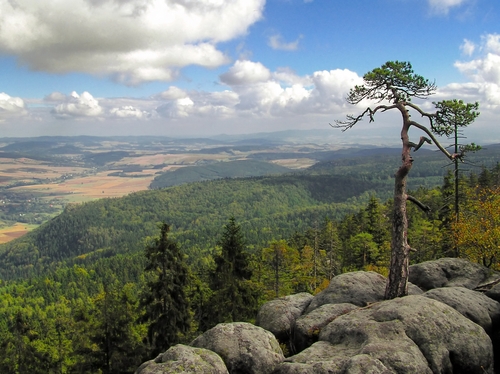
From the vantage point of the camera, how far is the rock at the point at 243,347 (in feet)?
44.5

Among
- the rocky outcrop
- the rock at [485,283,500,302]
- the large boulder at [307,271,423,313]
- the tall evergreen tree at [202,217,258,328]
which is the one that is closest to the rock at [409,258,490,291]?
the rock at [485,283,500,302]

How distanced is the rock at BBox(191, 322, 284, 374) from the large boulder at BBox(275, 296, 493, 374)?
881 mm

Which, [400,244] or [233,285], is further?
[233,285]

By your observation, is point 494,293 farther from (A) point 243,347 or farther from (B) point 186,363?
(B) point 186,363

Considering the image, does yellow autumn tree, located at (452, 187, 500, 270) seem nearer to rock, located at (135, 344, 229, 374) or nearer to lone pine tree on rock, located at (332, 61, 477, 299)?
lone pine tree on rock, located at (332, 61, 477, 299)

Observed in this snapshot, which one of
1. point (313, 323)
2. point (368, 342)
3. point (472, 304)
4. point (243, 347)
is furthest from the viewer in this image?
point (313, 323)

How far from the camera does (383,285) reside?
68.8 ft

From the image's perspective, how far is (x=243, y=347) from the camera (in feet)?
46.1

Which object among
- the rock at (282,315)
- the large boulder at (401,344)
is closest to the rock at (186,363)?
the large boulder at (401,344)

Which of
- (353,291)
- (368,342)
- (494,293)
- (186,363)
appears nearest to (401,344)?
(368,342)

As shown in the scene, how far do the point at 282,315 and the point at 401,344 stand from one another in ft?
23.8

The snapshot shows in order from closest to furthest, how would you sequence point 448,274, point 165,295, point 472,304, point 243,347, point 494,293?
point 243,347
point 472,304
point 494,293
point 448,274
point 165,295

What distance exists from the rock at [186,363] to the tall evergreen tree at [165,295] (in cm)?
1643

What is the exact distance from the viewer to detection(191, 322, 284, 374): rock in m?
13.6
